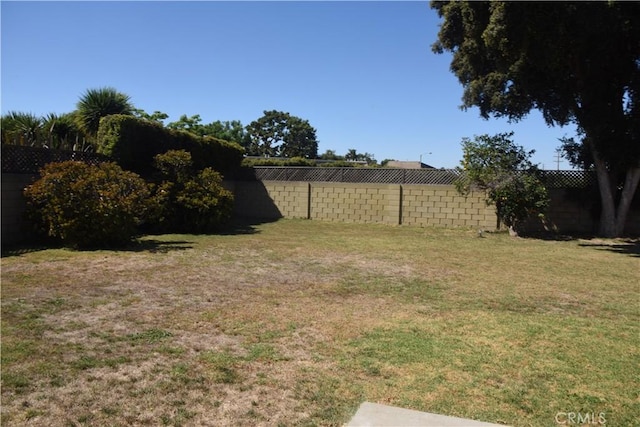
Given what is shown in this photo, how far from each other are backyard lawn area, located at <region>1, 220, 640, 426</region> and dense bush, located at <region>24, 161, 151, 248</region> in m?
1.02

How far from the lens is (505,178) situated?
14258 mm

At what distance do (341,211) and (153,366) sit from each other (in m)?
15.0

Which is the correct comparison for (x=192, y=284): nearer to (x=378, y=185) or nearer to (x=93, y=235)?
(x=93, y=235)

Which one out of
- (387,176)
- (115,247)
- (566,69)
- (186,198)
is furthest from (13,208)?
(566,69)

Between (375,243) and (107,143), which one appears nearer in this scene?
(375,243)

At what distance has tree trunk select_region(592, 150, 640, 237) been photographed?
13922 mm

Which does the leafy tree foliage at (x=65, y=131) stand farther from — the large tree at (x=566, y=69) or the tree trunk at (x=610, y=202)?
the tree trunk at (x=610, y=202)

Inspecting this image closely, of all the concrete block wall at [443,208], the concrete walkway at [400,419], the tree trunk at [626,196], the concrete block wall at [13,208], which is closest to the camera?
the concrete walkway at [400,419]

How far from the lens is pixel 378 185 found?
17875mm

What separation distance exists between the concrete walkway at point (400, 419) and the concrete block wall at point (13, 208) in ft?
32.3

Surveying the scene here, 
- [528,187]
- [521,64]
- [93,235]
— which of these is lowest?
[93,235]

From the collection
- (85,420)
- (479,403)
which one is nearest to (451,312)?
(479,403)

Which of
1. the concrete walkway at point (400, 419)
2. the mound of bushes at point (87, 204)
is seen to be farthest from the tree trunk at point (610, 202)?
the concrete walkway at point (400, 419)

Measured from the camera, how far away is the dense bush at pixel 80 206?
9.85m
